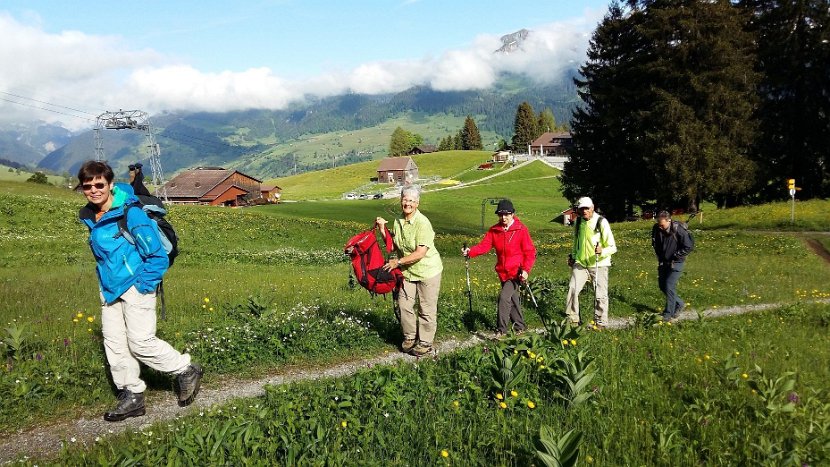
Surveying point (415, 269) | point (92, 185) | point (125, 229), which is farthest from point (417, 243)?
point (92, 185)

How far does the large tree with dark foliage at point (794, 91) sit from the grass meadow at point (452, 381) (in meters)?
35.4

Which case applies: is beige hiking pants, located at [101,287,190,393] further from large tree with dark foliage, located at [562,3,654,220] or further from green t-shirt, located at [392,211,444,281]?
large tree with dark foliage, located at [562,3,654,220]

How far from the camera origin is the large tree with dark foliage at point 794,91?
40.1m

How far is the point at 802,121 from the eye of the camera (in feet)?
138

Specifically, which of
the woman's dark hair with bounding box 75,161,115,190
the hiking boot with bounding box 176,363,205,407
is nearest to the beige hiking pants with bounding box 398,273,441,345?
the hiking boot with bounding box 176,363,205,407

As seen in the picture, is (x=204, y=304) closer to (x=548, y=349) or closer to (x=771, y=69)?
(x=548, y=349)

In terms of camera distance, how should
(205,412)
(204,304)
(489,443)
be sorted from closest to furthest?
(489,443) < (205,412) < (204,304)

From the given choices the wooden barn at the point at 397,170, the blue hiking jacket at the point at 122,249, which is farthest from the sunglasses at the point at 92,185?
the wooden barn at the point at 397,170

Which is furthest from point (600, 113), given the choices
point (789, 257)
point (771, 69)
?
point (789, 257)

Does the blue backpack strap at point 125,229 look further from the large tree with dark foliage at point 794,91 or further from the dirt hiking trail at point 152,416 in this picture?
the large tree with dark foliage at point 794,91

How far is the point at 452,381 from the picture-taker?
6.18m

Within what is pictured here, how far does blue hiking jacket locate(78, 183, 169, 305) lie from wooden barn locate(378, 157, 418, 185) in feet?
423

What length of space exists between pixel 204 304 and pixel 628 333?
8.85m

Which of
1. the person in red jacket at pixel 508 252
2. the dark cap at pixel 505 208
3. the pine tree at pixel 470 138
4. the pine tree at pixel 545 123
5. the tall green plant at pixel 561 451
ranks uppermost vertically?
the pine tree at pixel 545 123
